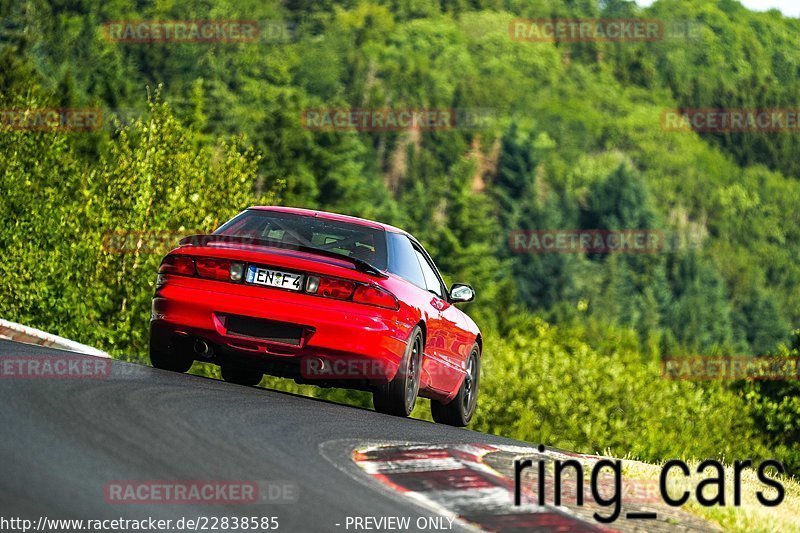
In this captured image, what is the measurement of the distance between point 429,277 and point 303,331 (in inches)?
→ 86.6

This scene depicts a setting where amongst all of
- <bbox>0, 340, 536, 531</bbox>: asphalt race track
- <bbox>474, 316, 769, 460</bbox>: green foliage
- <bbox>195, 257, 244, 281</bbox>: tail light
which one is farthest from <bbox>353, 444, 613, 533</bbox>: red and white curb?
<bbox>474, 316, 769, 460</bbox>: green foliage

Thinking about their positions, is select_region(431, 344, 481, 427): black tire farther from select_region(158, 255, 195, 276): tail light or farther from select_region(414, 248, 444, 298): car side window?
select_region(158, 255, 195, 276): tail light

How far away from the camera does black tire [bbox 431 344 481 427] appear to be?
13.1 meters

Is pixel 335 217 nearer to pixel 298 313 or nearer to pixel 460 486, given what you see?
pixel 298 313

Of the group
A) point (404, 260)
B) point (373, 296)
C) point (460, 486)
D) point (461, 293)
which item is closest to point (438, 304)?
point (461, 293)

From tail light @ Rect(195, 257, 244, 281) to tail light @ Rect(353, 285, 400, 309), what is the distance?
90cm

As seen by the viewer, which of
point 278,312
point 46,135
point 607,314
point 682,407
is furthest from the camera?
point 607,314

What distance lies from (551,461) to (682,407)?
71559 mm

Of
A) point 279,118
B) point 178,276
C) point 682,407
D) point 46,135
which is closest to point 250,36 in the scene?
point 279,118

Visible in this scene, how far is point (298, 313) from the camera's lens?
10.4 metres

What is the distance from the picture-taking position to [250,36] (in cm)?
18300

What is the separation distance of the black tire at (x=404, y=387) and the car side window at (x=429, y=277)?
100cm

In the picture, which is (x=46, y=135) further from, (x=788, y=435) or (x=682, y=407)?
(x=682, y=407)

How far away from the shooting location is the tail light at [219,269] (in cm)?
1058
